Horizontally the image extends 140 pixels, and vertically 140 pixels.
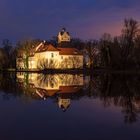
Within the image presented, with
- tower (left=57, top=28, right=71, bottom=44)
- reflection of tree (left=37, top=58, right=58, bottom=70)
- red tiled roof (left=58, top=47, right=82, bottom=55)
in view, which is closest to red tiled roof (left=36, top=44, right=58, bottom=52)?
red tiled roof (left=58, top=47, right=82, bottom=55)

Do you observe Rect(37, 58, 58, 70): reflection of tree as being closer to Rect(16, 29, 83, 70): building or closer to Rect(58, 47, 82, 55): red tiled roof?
Rect(16, 29, 83, 70): building

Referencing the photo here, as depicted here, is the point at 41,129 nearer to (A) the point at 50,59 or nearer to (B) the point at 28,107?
(B) the point at 28,107

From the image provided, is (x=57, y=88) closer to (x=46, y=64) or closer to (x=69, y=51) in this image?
(x=46, y=64)

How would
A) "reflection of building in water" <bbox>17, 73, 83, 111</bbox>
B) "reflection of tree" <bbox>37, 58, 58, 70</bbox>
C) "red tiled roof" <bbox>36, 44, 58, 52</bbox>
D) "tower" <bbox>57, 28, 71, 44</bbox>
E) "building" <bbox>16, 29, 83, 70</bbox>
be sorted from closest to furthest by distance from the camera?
"reflection of building in water" <bbox>17, 73, 83, 111</bbox>
"reflection of tree" <bbox>37, 58, 58, 70</bbox>
"building" <bbox>16, 29, 83, 70</bbox>
"red tiled roof" <bbox>36, 44, 58, 52</bbox>
"tower" <bbox>57, 28, 71, 44</bbox>

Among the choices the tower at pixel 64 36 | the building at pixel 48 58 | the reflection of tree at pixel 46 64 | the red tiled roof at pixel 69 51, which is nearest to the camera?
the reflection of tree at pixel 46 64

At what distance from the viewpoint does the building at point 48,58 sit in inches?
3644

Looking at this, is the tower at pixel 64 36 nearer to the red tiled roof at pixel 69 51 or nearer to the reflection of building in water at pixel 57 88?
the red tiled roof at pixel 69 51

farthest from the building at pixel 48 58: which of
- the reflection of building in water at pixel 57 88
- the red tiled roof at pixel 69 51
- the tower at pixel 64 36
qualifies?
the reflection of building in water at pixel 57 88

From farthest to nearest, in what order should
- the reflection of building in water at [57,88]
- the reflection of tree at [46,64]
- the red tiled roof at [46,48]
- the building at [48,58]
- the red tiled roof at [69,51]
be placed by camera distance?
1. the red tiled roof at [69,51]
2. the red tiled roof at [46,48]
3. the building at [48,58]
4. the reflection of tree at [46,64]
5. the reflection of building in water at [57,88]

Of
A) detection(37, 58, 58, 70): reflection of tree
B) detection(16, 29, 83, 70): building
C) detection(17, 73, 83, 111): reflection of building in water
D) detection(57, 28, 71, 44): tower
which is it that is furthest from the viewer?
detection(57, 28, 71, 44): tower

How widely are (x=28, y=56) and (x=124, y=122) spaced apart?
8285 centimetres

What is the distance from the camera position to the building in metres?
92.6

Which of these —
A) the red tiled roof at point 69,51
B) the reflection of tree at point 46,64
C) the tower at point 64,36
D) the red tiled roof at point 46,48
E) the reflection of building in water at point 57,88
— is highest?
the tower at point 64,36

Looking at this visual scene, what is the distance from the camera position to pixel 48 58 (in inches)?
3755
